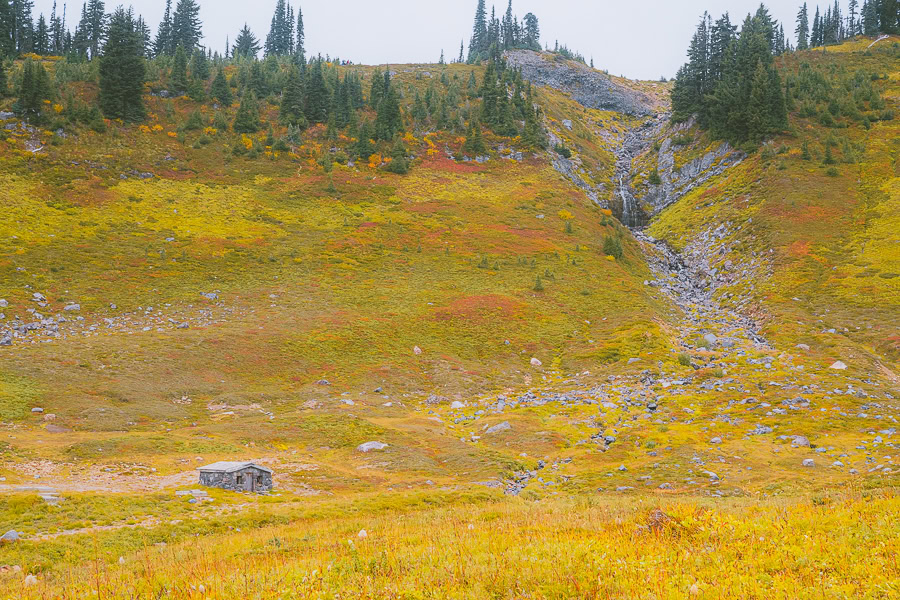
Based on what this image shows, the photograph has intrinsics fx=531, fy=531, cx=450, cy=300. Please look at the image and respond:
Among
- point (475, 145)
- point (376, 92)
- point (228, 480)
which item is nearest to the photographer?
point (228, 480)

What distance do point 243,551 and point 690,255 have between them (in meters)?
74.9

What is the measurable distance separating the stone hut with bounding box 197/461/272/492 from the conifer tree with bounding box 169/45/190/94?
3715 inches

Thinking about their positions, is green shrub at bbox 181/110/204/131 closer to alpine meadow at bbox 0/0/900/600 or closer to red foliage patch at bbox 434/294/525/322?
alpine meadow at bbox 0/0/900/600

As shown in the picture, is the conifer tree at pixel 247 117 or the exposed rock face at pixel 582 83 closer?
the conifer tree at pixel 247 117

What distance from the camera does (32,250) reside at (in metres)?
52.3

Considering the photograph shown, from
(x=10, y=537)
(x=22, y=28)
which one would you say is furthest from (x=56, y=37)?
(x=10, y=537)

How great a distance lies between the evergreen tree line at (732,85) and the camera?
90750 mm

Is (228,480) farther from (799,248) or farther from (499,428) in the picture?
(799,248)

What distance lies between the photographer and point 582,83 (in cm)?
17750

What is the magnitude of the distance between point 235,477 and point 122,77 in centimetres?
8744

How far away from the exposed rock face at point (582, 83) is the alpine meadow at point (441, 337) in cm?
4741

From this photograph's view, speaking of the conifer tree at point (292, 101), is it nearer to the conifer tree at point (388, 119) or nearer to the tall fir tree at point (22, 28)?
the conifer tree at point (388, 119)

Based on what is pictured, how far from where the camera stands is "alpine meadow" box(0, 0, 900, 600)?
1118cm

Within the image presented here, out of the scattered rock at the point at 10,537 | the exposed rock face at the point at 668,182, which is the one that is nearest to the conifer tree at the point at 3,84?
the scattered rock at the point at 10,537
